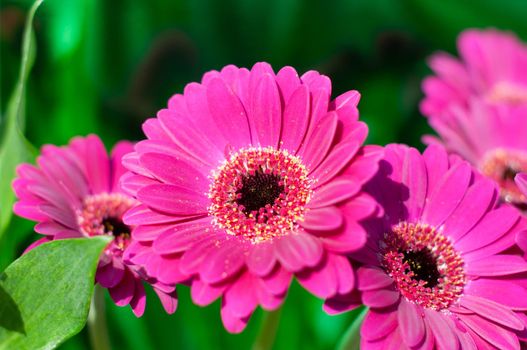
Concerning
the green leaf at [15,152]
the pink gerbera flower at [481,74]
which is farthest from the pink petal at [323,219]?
the pink gerbera flower at [481,74]

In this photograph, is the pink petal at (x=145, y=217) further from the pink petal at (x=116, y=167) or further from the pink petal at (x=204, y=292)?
the pink petal at (x=116, y=167)

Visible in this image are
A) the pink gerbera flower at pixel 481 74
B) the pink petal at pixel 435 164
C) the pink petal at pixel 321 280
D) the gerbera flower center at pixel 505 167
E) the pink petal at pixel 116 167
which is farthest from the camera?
the pink gerbera flower at pixel 481 74

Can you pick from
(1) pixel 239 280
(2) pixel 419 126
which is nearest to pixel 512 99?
(2) pixel 419 126

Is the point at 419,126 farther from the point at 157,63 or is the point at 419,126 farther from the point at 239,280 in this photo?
the point at 239,280

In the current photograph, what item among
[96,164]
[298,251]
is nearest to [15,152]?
[96,164]

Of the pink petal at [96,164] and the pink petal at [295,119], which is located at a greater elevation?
the pink petal at [295,119]

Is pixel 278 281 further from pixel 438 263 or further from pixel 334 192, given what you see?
pixel 438 263
